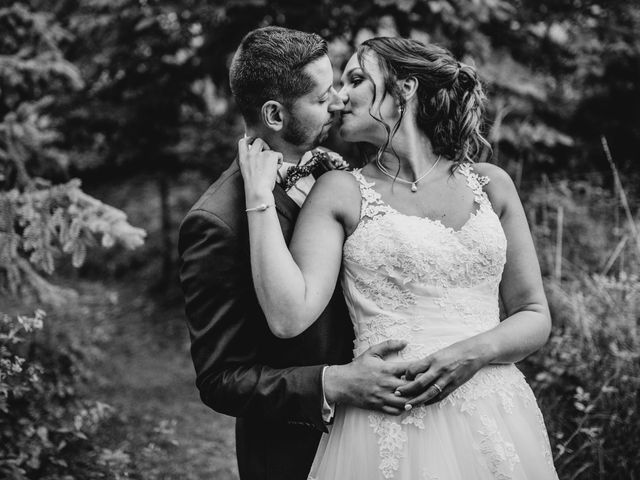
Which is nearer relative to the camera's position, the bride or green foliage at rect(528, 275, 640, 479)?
the bride

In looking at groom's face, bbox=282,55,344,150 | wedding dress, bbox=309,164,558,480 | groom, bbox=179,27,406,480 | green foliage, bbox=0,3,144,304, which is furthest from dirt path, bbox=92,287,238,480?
groom's face, bbox=282,55,344,150

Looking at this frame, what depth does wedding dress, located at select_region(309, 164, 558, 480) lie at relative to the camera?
206 cm

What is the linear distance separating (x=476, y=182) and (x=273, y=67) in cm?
88

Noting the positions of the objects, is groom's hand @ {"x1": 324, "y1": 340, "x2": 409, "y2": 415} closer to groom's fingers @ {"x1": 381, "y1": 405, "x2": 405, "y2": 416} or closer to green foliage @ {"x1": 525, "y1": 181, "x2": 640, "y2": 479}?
groom's fingers @ {"x1": 381, "y1": 405, "x2": 405, "y2": 416}

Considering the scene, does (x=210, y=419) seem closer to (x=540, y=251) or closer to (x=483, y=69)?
(x=540, y=251)

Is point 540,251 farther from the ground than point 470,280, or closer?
closer

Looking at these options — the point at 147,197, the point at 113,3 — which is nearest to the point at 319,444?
the point at 113,3

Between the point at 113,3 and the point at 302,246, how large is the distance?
424 centimetres

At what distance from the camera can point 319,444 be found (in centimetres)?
220

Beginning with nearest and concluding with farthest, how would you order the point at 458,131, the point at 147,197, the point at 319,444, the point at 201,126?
the point at 319,444, the point at 458,131, the point at 201,126, the point at 147,197

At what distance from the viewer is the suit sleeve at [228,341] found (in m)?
1.99

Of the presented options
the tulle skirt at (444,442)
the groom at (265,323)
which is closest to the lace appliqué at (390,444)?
the tulle skirt at (444,442)

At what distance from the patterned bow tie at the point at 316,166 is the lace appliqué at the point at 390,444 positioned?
93cm

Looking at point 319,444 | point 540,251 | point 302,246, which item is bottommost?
point 540,251
